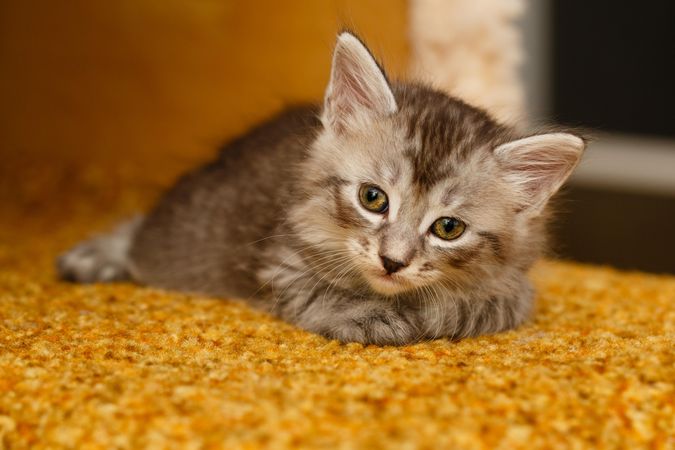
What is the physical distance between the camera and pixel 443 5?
3133 millimetres

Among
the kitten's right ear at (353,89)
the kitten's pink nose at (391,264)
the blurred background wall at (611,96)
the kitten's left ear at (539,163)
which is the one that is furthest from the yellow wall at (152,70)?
the blurred background wall at (611,96)

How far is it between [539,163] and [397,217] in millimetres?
426

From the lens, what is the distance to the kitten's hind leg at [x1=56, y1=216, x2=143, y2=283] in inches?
102

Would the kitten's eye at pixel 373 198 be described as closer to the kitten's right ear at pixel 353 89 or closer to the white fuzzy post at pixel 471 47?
the kitten's right ear at pixel 353 89

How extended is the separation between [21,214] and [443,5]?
84.3 inches

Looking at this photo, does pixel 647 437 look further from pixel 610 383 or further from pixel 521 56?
pixel 521 56

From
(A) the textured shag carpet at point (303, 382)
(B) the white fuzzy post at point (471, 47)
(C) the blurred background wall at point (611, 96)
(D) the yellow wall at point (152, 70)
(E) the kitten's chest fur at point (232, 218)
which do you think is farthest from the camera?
(C) the blurred background wall at point (611, 96)

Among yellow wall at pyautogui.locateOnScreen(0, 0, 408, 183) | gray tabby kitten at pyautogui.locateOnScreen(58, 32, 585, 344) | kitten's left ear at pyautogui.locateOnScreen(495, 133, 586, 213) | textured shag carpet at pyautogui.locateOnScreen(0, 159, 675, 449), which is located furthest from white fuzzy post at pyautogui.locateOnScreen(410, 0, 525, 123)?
textured shag carpet at pyautogui.locateOnScreen(0, 159, 675, 449)

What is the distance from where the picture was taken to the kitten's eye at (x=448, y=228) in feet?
6.10

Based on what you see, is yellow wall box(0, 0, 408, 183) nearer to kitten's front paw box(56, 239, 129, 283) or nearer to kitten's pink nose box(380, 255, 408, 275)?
kitten's front paw box(56, 239, 129, 283)

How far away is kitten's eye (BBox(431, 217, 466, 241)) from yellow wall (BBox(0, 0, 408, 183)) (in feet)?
4.62

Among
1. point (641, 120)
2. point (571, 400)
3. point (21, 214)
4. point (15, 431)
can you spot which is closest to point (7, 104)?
point (21, 214)

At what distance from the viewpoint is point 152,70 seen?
3.62 meters

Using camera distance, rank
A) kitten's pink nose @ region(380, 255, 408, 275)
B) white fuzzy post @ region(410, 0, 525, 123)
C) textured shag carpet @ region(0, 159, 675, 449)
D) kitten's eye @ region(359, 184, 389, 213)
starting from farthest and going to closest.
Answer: white fuzzy post @ region(410, 0, 525, 123)
kitten's eye @ region(359, 184, 389, 213)
kitten's pink nose @ region(380, 255, 408, 275)
textured shag carpet @ region(0, 159, 675, 449)
